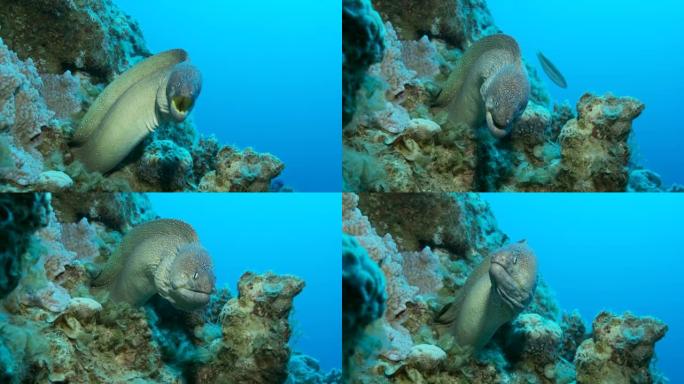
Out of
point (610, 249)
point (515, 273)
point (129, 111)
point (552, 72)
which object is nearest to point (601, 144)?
point (552, 72)

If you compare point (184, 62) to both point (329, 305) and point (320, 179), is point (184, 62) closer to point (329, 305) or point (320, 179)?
point (320, 179)

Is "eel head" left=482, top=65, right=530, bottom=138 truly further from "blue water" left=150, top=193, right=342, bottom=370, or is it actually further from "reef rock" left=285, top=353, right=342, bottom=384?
"reef rock" left=285, top=353, right=342, bottom=384

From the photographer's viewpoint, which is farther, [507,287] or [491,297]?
[491,297]

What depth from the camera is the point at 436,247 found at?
423cm

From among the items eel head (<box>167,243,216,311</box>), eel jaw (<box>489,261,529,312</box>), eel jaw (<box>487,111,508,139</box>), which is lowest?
eel head (<box>167,243,216,311</box>)

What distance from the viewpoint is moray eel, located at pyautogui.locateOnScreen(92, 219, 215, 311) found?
3.59 meters

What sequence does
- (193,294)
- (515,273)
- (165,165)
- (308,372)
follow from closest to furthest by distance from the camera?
(515,273) < (193,294) < (165,165) < (308,372)

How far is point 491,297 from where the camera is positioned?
12.2ft

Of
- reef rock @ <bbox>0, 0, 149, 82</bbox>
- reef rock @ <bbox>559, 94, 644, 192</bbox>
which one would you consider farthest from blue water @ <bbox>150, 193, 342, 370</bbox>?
reef rock @ <bbox>559, 94, 644, 192</bbox>

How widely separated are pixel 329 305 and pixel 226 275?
66 centimetres

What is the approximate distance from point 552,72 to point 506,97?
2.77 ft

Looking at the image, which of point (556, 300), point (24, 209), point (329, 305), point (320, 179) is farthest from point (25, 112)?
point (556, 300)

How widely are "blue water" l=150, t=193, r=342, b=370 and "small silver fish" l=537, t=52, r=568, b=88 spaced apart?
1493mm

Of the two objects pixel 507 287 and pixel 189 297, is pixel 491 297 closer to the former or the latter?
pixel 507 287
